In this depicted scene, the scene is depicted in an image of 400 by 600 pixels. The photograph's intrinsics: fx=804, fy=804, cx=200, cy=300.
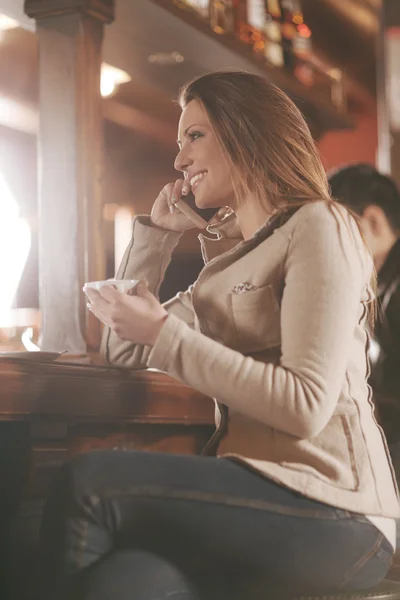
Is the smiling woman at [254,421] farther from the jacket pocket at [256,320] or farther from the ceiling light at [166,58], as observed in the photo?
the ceiling light at [166,58]

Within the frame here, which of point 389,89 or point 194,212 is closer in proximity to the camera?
point 194,212

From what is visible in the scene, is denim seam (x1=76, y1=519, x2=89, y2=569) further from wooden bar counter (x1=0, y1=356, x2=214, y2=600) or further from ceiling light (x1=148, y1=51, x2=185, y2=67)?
ceiling light (x1=148, y1=51, x2=185, y2=67)

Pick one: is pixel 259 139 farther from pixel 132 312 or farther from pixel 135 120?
pixel 135 120

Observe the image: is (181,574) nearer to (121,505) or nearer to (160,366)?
(121,505)

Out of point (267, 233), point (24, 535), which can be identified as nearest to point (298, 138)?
point (267, 233)

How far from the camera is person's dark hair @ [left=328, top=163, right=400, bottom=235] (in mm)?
1867

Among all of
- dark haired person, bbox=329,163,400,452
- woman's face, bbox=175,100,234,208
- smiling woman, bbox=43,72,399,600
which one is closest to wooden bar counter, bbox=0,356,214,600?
smiling woman, bbox=43,72,399,600

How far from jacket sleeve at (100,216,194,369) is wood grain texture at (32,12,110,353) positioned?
84mm

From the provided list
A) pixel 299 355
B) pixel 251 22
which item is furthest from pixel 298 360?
pixel 251 22

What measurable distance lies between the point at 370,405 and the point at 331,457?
10cm

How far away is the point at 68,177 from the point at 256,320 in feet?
1.22

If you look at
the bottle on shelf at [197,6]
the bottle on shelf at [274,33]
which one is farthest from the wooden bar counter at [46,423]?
the bottle on shelf at [274,33]

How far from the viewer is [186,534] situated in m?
0.78

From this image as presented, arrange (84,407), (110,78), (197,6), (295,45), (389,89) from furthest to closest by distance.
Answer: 1. (389,89)
2. (295,45)
3. (197,6)
4. (110,78)
5. (84,407)
